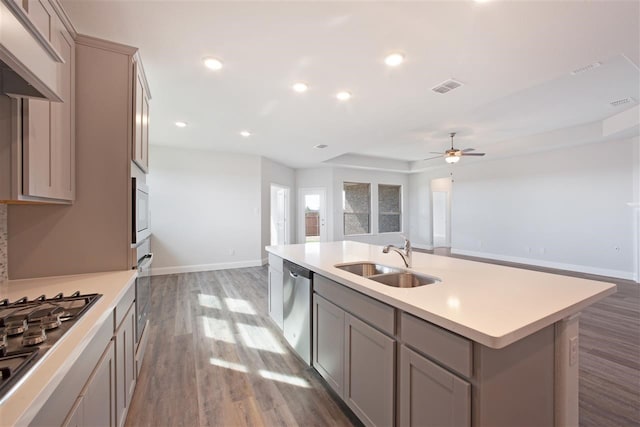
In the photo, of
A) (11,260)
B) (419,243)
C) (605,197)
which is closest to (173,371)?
(11,260)

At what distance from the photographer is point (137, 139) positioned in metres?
2.01

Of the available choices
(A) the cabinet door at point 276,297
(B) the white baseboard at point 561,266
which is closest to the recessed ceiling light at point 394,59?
(A) the cabinet door at point 276,297

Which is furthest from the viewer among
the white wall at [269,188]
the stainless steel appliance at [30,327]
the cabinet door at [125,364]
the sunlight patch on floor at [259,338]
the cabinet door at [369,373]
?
the white wall at [269,188]

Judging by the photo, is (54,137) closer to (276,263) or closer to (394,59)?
(276,263)

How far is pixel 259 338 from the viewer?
276cm

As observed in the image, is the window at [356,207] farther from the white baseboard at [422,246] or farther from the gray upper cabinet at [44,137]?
the gray upper cabinet at [44,137]

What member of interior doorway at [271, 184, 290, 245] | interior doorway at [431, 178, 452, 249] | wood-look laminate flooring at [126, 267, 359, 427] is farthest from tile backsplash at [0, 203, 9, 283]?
interior doorway at [431, 178, 452, 249]

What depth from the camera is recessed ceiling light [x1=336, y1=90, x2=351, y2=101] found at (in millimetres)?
2969

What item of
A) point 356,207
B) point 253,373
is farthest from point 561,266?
point 253,373

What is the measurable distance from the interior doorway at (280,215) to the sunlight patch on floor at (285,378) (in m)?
5.37

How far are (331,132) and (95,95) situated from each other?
3.20 meters

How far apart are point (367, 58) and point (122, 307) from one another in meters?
2.56

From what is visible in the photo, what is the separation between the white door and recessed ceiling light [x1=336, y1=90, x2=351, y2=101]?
446 centimetres

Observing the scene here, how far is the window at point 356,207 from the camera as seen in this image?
784 cm
